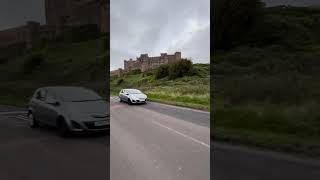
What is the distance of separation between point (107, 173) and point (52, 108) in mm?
1102

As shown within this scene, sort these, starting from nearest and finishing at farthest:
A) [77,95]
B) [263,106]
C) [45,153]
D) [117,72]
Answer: [45,153] < [77,95] < [117,72] < [263,106]

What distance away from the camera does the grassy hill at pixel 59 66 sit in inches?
165

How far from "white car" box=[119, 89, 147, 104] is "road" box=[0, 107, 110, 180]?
0.59 m

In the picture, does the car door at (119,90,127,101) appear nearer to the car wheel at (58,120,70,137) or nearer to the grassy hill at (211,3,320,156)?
the car wheel at (58,120,70,137)

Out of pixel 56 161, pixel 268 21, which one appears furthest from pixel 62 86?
pixel 268 21

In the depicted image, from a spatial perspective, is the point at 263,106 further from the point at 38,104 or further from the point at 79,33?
the point at 38,104

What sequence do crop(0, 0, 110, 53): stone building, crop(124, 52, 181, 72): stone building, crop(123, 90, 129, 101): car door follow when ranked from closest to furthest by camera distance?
1. crop(0, 0, 110, 53): stone building
2. crop(123, 90, 129, 101): car door
3. crop(124, 52, 181, 72): stone building

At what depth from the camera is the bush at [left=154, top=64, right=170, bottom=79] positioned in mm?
4865

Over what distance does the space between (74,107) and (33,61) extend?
31.6 inches

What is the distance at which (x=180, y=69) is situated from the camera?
4.93 metres

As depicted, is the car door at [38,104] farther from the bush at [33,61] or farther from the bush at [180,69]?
the bush at [180,69]

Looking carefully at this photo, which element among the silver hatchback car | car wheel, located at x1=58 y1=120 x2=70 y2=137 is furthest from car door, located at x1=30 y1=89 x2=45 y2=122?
car wheel, located at x1=58 y1=120 x2=70 y2=137

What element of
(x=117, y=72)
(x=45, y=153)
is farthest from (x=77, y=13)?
(x=45, y=153)

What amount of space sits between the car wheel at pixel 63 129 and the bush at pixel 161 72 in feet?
4.64
